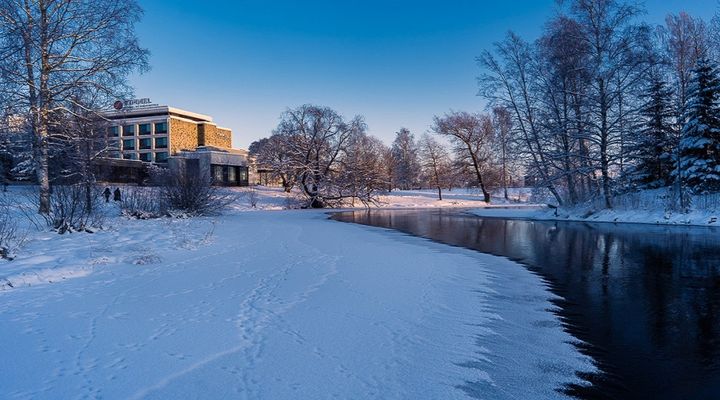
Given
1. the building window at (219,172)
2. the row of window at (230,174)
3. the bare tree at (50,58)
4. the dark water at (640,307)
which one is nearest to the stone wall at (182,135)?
the row of window at (230,174)

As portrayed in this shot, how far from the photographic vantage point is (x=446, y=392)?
3.50m

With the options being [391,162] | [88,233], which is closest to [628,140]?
[88,233]

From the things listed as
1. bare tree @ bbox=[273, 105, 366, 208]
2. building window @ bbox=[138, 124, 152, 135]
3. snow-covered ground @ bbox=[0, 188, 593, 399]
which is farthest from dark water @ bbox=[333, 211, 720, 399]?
building window @ bbox=[138, 124, 152, 135]

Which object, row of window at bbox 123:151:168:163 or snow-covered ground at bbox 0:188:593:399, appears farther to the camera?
row of window at bbox 123:151:168:163

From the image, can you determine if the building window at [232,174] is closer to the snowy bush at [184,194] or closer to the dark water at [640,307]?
the snowy bush at [184,194]

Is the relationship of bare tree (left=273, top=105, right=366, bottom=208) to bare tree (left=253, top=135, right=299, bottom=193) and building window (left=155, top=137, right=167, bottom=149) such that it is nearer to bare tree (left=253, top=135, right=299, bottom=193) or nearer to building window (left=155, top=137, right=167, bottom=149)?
bare tree (left=253, top=135, right=299, bottom=193)

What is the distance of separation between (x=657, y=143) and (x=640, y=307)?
2479 centimetres

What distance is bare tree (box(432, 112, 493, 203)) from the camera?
5028 cm

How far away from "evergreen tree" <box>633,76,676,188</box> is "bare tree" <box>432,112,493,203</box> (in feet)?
77.6

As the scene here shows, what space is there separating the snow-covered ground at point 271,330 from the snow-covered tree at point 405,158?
6511 cm

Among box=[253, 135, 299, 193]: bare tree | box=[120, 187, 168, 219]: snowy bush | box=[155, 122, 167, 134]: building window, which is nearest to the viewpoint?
box=[120, 187, 168, 219]: snowy bush

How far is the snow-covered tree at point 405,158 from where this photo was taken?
7369 centimetres

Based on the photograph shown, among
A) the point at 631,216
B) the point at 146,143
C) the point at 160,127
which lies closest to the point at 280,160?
the point at 631,216

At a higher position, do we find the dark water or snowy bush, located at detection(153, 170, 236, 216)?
snowy bush, located at detection(153, 170, 236, 216)
